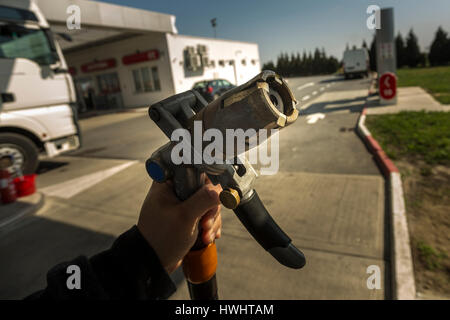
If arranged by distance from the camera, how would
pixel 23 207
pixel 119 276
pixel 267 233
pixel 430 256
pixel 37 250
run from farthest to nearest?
pixel 23 207, pixel 37 250, pixel 430 256, pixel 119 276, pixel 267 233

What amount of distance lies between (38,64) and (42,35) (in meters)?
0.70

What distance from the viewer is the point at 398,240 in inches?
100

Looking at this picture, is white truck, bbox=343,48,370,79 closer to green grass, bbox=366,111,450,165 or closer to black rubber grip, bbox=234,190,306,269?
black rubber grip, bbox=234,190,306,269

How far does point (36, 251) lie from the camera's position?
316 centimetres

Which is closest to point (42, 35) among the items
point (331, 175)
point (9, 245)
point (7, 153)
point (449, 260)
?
point (7, 153)

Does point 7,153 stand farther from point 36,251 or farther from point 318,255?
point 318,255

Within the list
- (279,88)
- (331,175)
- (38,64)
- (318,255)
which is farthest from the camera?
(38,64)

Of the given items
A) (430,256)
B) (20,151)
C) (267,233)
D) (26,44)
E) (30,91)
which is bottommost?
(430,256)

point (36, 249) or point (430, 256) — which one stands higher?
point (36, 249)

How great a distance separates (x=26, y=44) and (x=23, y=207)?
3.13 m

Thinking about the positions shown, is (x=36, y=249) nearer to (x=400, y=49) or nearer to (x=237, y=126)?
(x=237, y=126)

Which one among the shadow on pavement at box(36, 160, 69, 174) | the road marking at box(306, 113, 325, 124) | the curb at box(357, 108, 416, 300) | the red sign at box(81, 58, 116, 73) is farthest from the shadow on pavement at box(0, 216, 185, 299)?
the red sign at box(81, 58, 116, 73)

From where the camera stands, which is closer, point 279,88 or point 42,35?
point 279,88

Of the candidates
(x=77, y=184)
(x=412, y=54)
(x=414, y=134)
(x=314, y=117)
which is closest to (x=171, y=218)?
(x=77, y=184)
